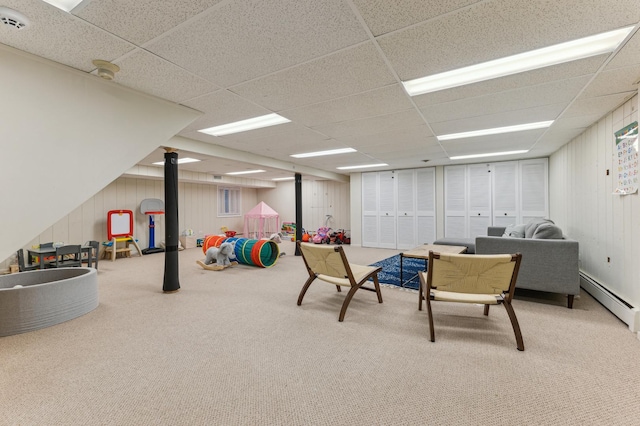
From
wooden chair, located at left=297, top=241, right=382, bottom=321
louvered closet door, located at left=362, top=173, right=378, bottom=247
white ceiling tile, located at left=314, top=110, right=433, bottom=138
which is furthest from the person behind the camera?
louvered closet door, located at left=362, top=173, right=378, bottom=247

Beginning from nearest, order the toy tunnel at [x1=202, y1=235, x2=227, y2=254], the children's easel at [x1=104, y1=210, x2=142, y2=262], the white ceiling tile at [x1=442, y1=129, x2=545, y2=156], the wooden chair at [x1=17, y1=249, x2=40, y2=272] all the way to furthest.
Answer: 1. the white ceiling tile at [x1=442, y1=129, x2=545, y2=156]
2. the wooden chair at [x1=17, y1=249, x2=40, y2=272]
3. the toy tunnel at [x1=202, y1=235, x2=227, y2=254]
4. the children's easel at [x1=104, y1=210, x2=142, y2=262]

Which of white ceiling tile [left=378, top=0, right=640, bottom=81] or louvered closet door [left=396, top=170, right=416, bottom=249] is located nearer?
white ceiling tile [left=378, top=0, right=640, bottom=81]

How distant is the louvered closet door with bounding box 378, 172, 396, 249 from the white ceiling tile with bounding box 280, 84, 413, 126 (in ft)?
15.6

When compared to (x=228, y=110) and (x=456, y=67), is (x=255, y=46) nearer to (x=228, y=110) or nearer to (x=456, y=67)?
(x=228, y=110)

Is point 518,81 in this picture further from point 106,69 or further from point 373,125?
point 106,69

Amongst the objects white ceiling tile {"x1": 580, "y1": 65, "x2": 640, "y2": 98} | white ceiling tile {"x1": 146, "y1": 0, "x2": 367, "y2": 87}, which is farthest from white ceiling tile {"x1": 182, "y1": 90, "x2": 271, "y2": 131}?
white ceiling tile {"x1": 580, "y1": 65, "x2": 640, "y2": 98}

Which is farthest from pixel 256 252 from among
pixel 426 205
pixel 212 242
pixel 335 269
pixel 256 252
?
pixel 426 205

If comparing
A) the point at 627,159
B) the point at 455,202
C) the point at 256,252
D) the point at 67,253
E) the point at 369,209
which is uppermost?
the point at 627,159

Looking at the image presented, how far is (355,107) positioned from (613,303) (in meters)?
3.48

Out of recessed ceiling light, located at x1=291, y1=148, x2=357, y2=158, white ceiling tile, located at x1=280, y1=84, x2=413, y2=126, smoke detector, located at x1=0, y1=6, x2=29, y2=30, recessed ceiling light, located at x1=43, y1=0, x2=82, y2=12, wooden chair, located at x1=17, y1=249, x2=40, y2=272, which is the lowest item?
wooden chair, located at x1=17, y1=249, x2=40, y2=272

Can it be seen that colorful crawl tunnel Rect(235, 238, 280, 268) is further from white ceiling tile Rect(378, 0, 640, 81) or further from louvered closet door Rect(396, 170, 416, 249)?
white ceiling tile Rect(378, 0, 640, 81)

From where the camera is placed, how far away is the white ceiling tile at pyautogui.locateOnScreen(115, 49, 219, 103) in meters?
2.06

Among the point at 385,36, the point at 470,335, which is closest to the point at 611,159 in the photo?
the point at 470,335

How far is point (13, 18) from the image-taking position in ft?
5.05
